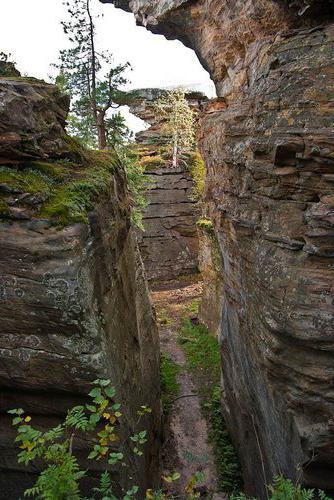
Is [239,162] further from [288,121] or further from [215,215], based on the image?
[215,215]

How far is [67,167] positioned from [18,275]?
10.4 feet

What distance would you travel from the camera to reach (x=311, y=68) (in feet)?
24.5

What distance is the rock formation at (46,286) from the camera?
6367 mm

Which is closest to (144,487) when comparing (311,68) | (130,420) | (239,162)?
(130,420)

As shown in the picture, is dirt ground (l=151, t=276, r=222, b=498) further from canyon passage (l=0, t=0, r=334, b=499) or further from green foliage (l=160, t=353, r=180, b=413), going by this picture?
green foliage (l=160, t=353, r=180, b=413)

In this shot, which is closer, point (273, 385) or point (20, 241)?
point (20, 241)

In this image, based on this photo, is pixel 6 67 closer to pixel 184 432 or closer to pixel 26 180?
pixel 26 180

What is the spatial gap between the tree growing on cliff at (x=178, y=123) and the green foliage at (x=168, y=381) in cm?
1880

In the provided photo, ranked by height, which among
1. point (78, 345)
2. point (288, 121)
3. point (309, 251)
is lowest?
point (78, 345)

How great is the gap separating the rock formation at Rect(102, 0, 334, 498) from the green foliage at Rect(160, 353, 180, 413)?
4619 mm

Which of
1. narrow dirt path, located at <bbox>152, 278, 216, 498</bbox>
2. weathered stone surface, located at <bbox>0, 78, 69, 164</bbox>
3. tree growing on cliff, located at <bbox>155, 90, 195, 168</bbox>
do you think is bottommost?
narrow dirt path, located at <bbox>152, 278, 216, 498</bbox>

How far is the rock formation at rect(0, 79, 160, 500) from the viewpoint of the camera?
6.37 meters

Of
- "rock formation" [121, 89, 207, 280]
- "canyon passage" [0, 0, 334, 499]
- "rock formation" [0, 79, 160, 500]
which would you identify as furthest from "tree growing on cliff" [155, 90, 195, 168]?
"rock formation" [0, 79, 160, 500]

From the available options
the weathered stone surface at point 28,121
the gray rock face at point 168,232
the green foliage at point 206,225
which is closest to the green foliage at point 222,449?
the green foliage at point 206,225
